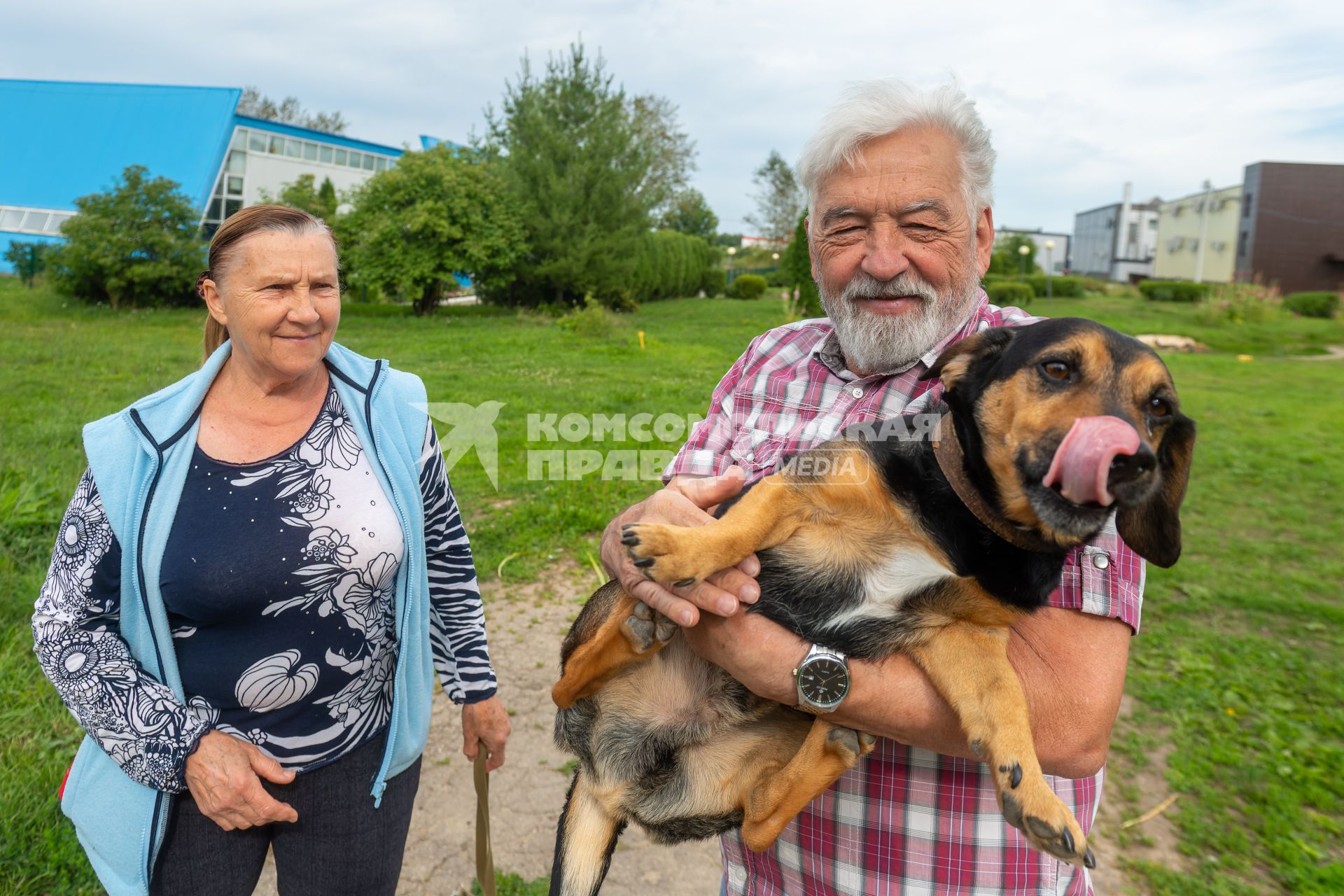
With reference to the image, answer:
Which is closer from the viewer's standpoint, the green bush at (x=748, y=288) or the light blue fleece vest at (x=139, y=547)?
the light blue fleece vest at (x=139, y=547)

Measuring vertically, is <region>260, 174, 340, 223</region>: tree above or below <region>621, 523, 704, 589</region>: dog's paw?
above

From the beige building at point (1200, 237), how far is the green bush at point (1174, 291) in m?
11.2

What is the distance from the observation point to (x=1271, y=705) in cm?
457

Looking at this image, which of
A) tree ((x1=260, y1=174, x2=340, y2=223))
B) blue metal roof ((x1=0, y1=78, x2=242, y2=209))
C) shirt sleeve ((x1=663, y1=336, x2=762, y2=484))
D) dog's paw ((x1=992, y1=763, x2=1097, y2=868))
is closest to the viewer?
dog's paw ((x1=992, y1=763, x2=1097, y2=868))

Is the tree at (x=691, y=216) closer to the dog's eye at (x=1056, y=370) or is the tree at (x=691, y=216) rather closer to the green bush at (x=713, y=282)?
the green bush at (x=713, y=282)

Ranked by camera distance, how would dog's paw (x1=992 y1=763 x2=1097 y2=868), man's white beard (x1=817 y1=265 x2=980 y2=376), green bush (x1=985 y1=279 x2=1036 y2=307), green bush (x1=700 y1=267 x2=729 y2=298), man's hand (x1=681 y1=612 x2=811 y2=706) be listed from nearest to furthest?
dog's paw (x1=992 y1=763 x2=1097 y2=868)
man's hand (x1=681 y1=612 x2=811 y2=706)
man's white beard (x1=817 y1=265 x2=980 y2=376)
green bush (x1=985 y1=279 x2=1036 y2=307)
green bush (x1=700 y1=267 x2=729 y2=298)

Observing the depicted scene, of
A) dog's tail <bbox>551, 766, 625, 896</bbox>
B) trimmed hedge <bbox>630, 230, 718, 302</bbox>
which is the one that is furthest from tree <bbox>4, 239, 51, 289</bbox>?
dog's tail <bbox>551, 766, 625, 896</bbox>

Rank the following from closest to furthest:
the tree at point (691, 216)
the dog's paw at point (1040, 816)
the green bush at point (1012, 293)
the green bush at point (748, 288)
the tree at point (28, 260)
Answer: the dog's paw at point (1040, 816) < the tree at point (28, 260) < the green bush at point (1012, 293) < the green bush at point (748, 288) < the tree at point (691, 216)

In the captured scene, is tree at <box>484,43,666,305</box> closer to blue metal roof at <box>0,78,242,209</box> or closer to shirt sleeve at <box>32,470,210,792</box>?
blue metal roof at <box>0,78,242,209</box>

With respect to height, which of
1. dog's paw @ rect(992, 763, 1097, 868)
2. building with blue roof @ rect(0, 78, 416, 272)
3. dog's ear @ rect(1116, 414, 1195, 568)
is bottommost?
dog's paw @ rect(992, 763, 1097, 868)

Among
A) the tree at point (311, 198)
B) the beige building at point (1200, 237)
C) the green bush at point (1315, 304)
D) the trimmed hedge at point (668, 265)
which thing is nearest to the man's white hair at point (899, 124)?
the tree at point (311, 198)

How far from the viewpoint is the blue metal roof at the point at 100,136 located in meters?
30.2

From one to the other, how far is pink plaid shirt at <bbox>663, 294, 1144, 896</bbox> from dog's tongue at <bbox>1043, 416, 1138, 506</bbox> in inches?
11.8

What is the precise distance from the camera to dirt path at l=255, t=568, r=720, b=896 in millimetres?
3434
